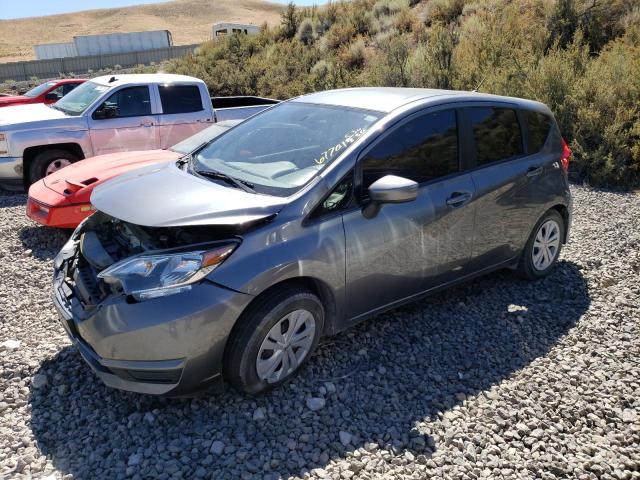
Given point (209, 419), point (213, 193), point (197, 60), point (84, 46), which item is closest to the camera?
point (209, 419)

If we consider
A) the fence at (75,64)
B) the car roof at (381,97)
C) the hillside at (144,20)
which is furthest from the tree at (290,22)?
the hillside at (144,20)

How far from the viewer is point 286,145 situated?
410cm

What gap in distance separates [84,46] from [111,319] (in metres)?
53.3

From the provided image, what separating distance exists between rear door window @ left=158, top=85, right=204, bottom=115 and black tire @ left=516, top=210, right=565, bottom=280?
6.14 meters

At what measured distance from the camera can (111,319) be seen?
10.2ft

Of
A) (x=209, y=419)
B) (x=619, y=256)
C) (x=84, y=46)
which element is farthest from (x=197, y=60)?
(x=84, y=46)

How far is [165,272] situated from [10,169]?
6051 mm

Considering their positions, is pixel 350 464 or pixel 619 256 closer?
pixel 350 464

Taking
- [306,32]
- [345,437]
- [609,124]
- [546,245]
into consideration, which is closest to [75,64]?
[306,32]

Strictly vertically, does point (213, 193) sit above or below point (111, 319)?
above

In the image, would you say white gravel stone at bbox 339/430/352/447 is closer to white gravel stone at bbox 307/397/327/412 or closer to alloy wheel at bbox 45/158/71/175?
white gravel stone at bbox 307/397/327/412

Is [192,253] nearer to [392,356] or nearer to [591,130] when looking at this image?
[392,356]

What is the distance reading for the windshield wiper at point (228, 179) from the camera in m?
3.69

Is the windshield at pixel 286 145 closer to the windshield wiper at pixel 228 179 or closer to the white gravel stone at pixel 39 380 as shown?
the windshield wiper at pixel 228 179
